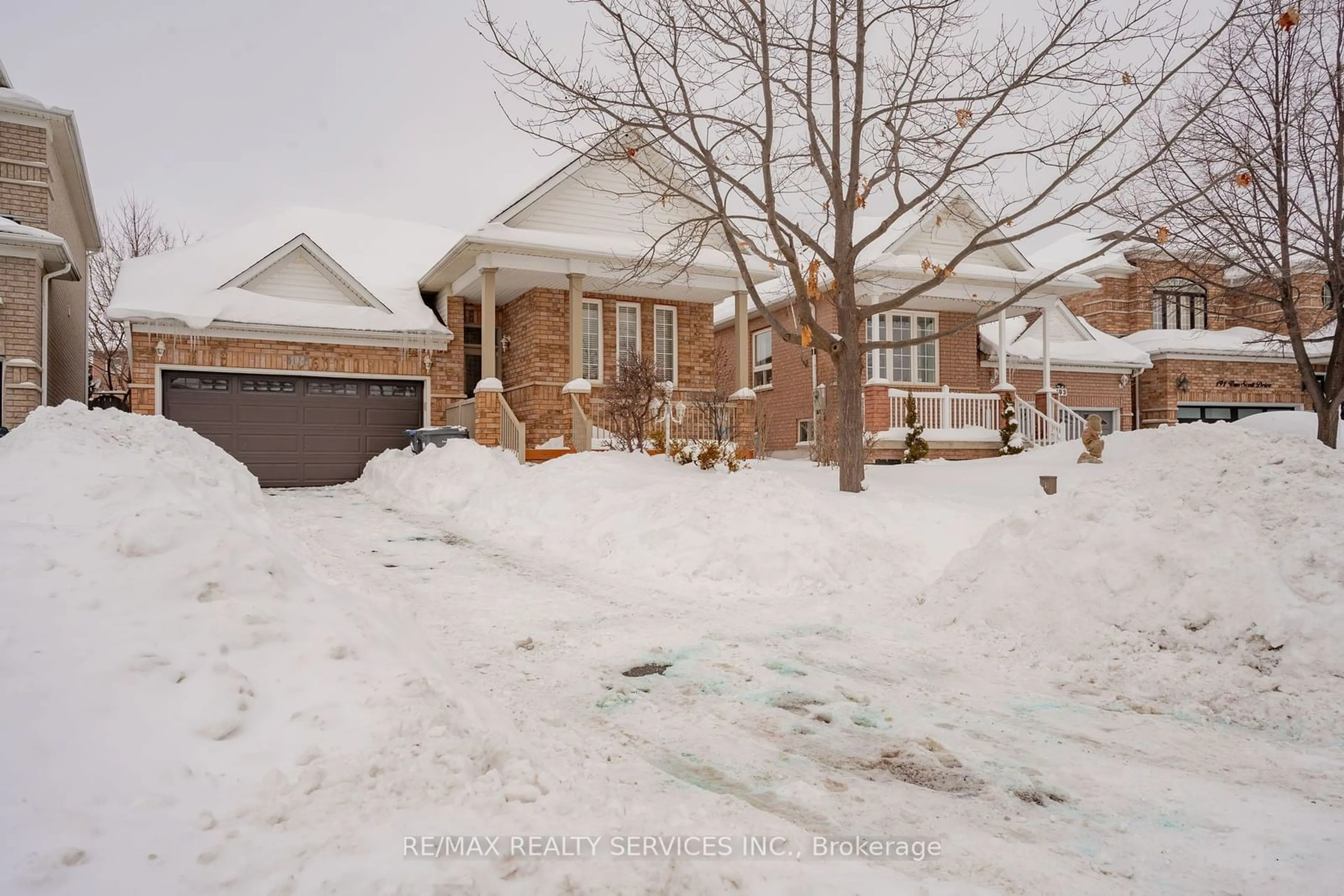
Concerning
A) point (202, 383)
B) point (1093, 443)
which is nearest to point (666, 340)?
point (1093, 443)

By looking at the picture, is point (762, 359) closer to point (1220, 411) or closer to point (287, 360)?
point (287, 360)

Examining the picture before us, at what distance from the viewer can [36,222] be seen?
14.7 meters

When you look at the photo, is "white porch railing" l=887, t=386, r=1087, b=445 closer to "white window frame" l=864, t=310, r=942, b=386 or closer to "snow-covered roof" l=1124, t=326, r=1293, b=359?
"white window frame" l=864, t=310, r=942, b=386

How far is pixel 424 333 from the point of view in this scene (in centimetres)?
1681

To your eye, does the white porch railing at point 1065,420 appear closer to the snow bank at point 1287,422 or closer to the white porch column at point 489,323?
the snow bank at point 1287,422

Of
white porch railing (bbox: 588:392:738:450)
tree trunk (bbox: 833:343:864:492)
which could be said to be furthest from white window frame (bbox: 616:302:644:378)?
tree trunk (bbox: 833:343:864:492)

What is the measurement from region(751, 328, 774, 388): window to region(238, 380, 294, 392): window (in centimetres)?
1214

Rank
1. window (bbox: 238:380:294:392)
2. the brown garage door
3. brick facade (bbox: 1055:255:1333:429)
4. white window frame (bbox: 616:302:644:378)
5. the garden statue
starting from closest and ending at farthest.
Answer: the garden statue
the brown garage door
window (bbox: 238:380:294:392)
white window frame (bbox: 616:302:644:378)
brick facade (bbox: 1055:255:1333:429)

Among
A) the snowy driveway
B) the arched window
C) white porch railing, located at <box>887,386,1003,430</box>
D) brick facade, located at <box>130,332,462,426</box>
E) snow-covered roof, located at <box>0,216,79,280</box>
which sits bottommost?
the snowy driveway

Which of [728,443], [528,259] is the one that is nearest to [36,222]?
[528,259]

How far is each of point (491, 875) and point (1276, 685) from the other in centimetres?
447

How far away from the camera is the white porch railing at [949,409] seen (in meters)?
17.6

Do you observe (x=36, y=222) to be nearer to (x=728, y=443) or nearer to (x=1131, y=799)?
(x=728, y=443)

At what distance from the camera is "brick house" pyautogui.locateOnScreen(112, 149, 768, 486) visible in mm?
14773
